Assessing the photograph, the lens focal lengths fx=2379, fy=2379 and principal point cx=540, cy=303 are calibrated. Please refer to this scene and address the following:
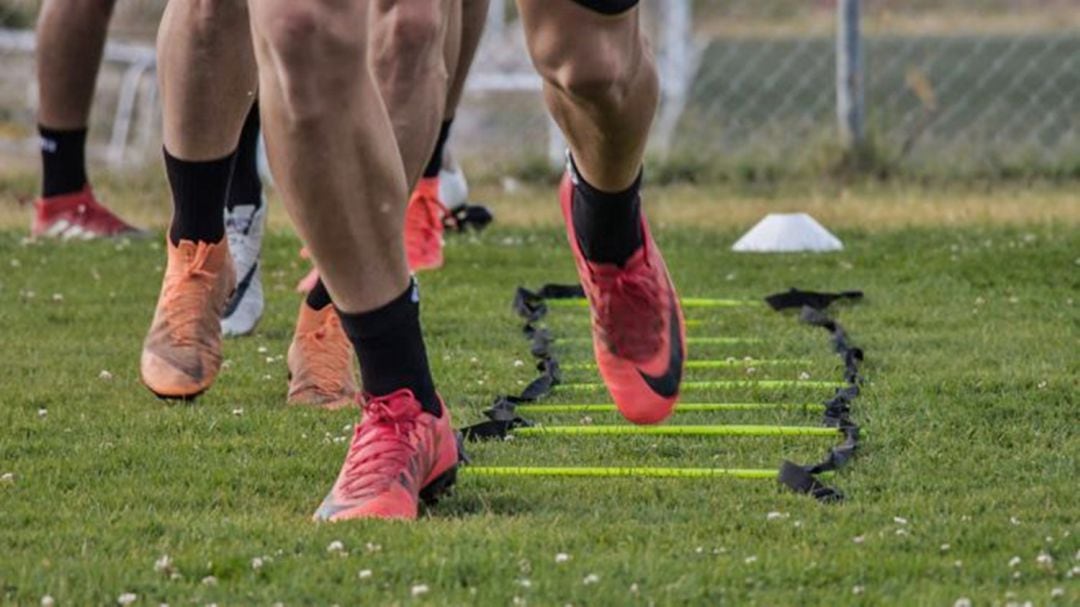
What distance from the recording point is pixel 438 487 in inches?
142

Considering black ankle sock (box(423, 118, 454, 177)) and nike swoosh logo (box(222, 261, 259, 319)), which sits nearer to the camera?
nike swoosh logo (box(222, 261, 259, 319))

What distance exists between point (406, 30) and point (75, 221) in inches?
156

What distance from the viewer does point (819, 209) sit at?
864cm

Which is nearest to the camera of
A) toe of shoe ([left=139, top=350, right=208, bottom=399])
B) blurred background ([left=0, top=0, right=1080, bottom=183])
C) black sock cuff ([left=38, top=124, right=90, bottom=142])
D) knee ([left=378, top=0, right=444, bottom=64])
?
knee ([left=378, top=0, right=444, bottom=64])

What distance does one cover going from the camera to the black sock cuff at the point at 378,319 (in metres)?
3.46

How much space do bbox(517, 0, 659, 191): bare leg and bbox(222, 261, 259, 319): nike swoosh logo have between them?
6.26ft

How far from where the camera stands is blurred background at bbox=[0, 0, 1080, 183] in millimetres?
9789

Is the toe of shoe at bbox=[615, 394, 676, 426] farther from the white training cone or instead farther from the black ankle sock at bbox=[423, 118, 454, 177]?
the white training cone

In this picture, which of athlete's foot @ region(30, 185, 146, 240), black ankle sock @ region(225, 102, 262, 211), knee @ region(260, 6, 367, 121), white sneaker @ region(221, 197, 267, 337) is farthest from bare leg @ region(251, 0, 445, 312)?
athlete's foot @ region(30, 185, 146, 240)

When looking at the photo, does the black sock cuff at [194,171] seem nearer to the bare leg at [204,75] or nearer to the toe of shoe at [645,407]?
the bare leg at [204,75]

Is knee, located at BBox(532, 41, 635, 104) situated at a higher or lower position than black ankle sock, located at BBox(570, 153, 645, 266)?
higher

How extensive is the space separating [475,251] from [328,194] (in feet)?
13.4

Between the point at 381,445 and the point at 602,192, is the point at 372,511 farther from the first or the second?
the point at 602,192

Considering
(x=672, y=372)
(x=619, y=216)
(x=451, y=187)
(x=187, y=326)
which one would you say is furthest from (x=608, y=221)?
(x=451, y=187)
